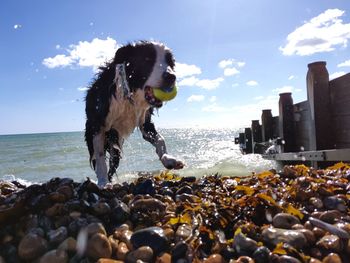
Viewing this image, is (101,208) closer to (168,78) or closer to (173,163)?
(173,163)

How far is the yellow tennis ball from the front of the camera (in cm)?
449

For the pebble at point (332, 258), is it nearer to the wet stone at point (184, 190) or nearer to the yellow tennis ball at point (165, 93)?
the wet stone at point (184, 190)

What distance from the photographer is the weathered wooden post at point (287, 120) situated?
8.03 metres

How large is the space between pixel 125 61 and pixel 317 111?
347 cm

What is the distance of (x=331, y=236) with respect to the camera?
195cm

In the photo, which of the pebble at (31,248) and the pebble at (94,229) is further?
the pebble at (94,229)

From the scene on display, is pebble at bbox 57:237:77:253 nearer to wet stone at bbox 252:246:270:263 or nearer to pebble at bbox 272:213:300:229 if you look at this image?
wet stone at bbox 252:246:270:263

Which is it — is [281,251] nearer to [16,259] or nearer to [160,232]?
[160,232]

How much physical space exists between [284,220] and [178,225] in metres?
0.62

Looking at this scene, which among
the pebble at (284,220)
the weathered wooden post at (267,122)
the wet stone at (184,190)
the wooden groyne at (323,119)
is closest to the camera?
the pebble at (284,220)

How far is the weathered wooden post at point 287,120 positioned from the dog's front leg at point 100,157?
467 cm

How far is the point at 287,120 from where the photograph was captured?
8039 millimetres

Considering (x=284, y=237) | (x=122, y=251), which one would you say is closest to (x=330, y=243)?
(x=284, y=237)

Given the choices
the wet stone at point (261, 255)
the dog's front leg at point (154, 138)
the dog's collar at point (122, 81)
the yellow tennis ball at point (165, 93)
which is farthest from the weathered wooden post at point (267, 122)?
the wet stone at point (261, 255)
